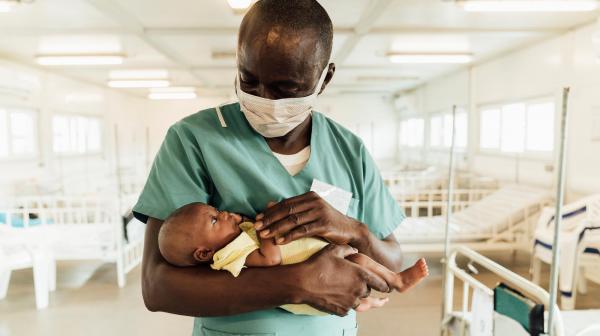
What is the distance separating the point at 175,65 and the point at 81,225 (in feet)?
10.5

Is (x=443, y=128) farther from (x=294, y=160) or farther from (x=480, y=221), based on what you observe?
(x=294, y=160)

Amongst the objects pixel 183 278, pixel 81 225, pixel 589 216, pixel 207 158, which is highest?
pixel 207 158

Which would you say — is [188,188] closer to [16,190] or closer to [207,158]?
[207,158]

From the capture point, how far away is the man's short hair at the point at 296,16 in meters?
0.72


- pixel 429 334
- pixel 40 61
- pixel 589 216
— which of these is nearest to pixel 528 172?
pixel 589 216

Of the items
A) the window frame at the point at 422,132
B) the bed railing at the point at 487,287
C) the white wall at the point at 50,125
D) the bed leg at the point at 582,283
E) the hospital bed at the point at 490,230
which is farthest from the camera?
the window frame at the point at 422,132

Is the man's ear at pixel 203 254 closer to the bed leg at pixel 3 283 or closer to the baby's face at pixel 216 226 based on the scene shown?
the baby's face at pixel 216 226

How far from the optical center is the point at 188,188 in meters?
0.80

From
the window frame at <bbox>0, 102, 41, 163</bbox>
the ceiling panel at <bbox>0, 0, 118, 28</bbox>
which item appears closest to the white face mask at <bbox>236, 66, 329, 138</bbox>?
the ceiling panel at <bbox>0, 0, 118, 28</bbox>

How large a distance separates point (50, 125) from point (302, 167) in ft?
21.9

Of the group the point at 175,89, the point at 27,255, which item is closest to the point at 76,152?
the point at 175,89

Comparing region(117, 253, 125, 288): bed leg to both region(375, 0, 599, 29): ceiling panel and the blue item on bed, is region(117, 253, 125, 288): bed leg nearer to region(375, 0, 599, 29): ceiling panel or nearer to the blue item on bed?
the blue item on bed

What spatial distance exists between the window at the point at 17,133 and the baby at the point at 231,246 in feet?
18.3

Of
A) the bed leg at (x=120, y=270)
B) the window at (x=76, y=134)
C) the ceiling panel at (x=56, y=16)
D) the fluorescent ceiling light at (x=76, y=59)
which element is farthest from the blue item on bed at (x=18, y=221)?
the window at (x=76, y=134)
